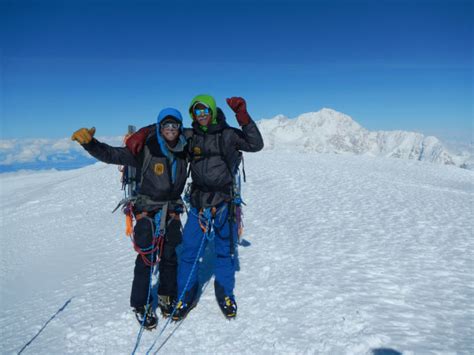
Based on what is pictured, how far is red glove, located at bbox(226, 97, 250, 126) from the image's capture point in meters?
4.60

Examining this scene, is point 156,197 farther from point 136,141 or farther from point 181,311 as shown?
point 181,311

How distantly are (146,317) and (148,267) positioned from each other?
0.75m

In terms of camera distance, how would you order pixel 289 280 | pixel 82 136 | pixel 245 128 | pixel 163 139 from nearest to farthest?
pixel 82 136, pixel 163 139, pixel 245 128, pixel 289 280

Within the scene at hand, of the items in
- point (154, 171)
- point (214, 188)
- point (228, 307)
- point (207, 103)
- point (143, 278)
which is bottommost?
point (228, 307)

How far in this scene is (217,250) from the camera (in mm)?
5035

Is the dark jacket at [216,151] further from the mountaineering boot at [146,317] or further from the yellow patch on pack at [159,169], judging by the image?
the mountaineering boot at [146,317]

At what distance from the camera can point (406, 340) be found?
12.9ft

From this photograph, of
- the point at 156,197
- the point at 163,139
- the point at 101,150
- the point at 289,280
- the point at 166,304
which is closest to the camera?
the point at 101,150

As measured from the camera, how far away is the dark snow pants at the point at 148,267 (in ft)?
14.9

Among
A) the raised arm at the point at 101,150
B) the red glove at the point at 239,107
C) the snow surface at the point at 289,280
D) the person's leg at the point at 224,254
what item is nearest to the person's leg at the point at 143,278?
the snow surface at the point at 289,280

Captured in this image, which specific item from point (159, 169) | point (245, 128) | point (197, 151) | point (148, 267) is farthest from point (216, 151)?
point (148, 267)

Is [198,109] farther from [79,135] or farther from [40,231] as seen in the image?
[40,231]

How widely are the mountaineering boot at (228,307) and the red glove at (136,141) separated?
8.99 feet

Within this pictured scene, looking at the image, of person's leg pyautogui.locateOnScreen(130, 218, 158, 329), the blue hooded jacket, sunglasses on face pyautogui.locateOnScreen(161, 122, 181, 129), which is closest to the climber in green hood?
the blue hooded jacket
